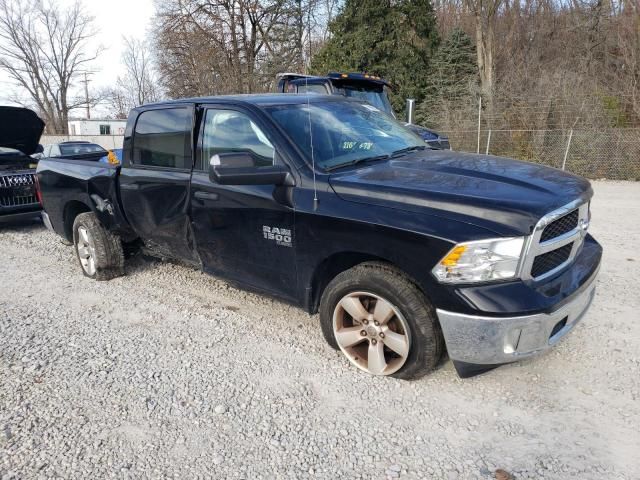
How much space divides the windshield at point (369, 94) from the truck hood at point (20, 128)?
217 inches

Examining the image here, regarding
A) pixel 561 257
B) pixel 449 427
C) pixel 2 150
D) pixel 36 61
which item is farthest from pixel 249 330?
pixel 36 61

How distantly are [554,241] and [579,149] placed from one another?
40.7 ft

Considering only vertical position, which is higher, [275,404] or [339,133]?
[339,133]

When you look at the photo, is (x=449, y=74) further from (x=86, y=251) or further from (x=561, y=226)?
(x=561, y=226)

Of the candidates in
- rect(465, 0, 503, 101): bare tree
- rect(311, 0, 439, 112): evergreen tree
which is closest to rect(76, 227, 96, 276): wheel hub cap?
rect(465, 0, 503, 101): bare tree

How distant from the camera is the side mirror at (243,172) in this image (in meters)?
2.97

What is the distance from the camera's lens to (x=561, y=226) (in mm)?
2717

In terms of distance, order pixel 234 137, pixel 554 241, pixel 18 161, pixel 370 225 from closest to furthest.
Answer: pixel 554 241
pixel 370 225
pixel 234 137
pixel 18 161

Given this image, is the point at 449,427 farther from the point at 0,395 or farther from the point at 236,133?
the point at 0,395

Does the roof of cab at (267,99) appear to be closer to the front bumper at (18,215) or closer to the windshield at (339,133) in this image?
the windshield at (339,133)

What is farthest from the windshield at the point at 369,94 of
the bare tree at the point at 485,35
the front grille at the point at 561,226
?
the bare tree at the point at 485,35

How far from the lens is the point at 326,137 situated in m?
3.38

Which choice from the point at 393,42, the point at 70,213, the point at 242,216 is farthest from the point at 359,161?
the point at 393,42

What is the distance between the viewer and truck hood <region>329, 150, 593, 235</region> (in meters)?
2.46
